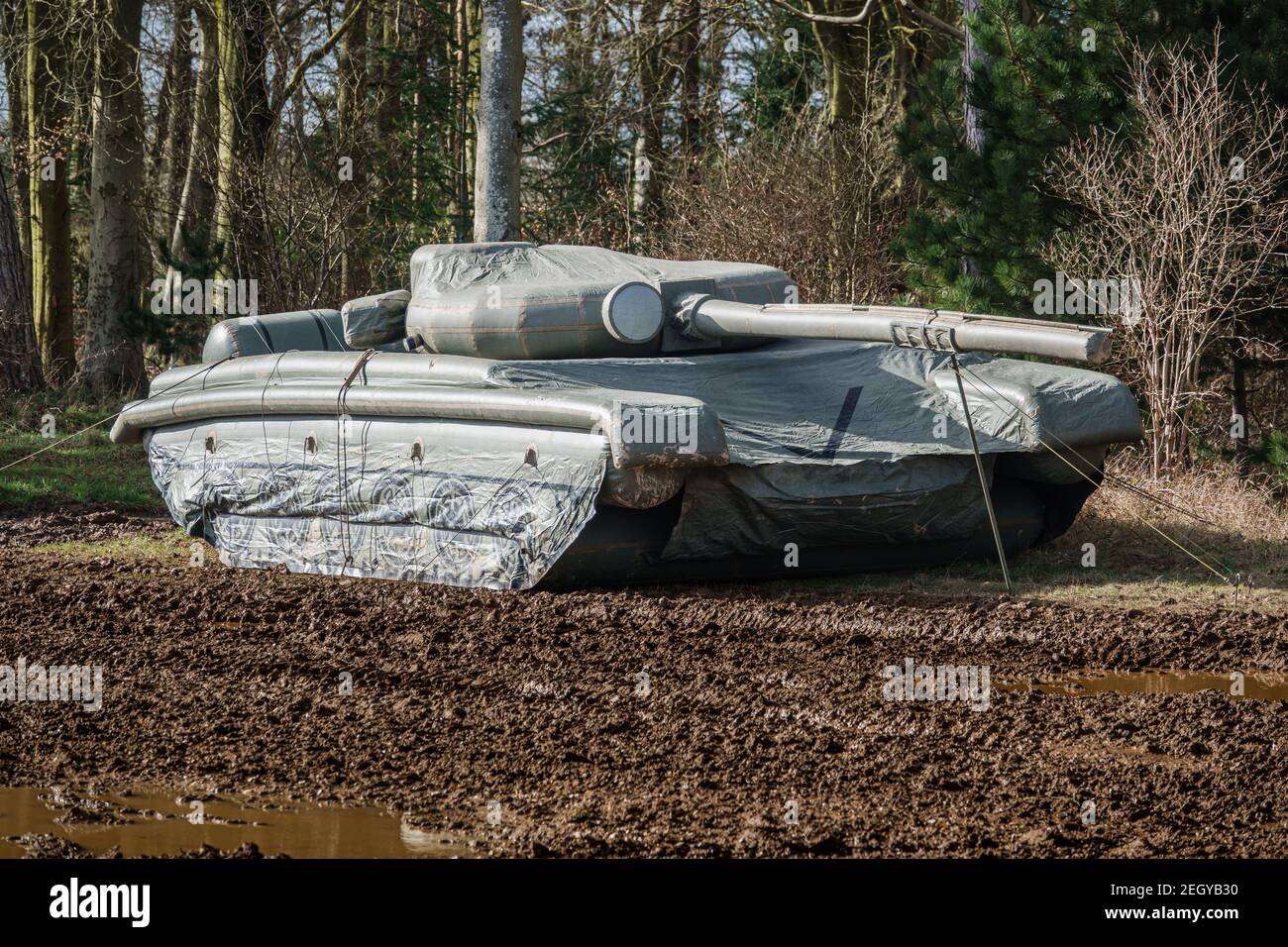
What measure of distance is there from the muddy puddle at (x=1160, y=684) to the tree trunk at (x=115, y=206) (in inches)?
546

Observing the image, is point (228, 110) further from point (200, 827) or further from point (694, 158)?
point (200, 827)

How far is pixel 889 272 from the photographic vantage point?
1806 centimetres

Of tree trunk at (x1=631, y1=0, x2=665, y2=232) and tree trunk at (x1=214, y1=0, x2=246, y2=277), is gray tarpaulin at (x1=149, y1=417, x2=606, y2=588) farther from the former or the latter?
tree trunk at (x1=631, y1=0, x2=665, y2=232)

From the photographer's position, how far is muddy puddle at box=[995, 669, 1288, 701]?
6.93 meters

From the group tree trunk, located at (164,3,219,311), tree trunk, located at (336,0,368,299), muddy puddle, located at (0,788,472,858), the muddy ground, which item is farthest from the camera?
tree trunk, located at (164,3,219,311)

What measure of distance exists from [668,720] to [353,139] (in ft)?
48.7

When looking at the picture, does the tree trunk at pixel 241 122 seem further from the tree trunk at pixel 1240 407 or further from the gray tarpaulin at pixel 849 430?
the tree trunk at pixel 1240 407

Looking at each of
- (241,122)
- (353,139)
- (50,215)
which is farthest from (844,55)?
(50,215)

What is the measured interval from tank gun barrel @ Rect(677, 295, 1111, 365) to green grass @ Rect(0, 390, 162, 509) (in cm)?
550

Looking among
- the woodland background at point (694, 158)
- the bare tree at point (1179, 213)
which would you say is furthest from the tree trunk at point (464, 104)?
the bare tree at point (1179, 213)

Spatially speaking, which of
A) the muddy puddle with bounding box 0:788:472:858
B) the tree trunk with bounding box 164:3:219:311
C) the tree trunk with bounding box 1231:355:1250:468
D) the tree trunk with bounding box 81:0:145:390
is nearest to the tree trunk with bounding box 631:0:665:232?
the tree trunk with bounding box 164:3:219:311

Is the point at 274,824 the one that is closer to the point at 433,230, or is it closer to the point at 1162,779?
the point at 1162,779

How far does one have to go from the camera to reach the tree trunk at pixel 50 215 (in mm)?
19359

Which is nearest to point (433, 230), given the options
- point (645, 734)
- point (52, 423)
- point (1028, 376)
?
point (52, 423)
